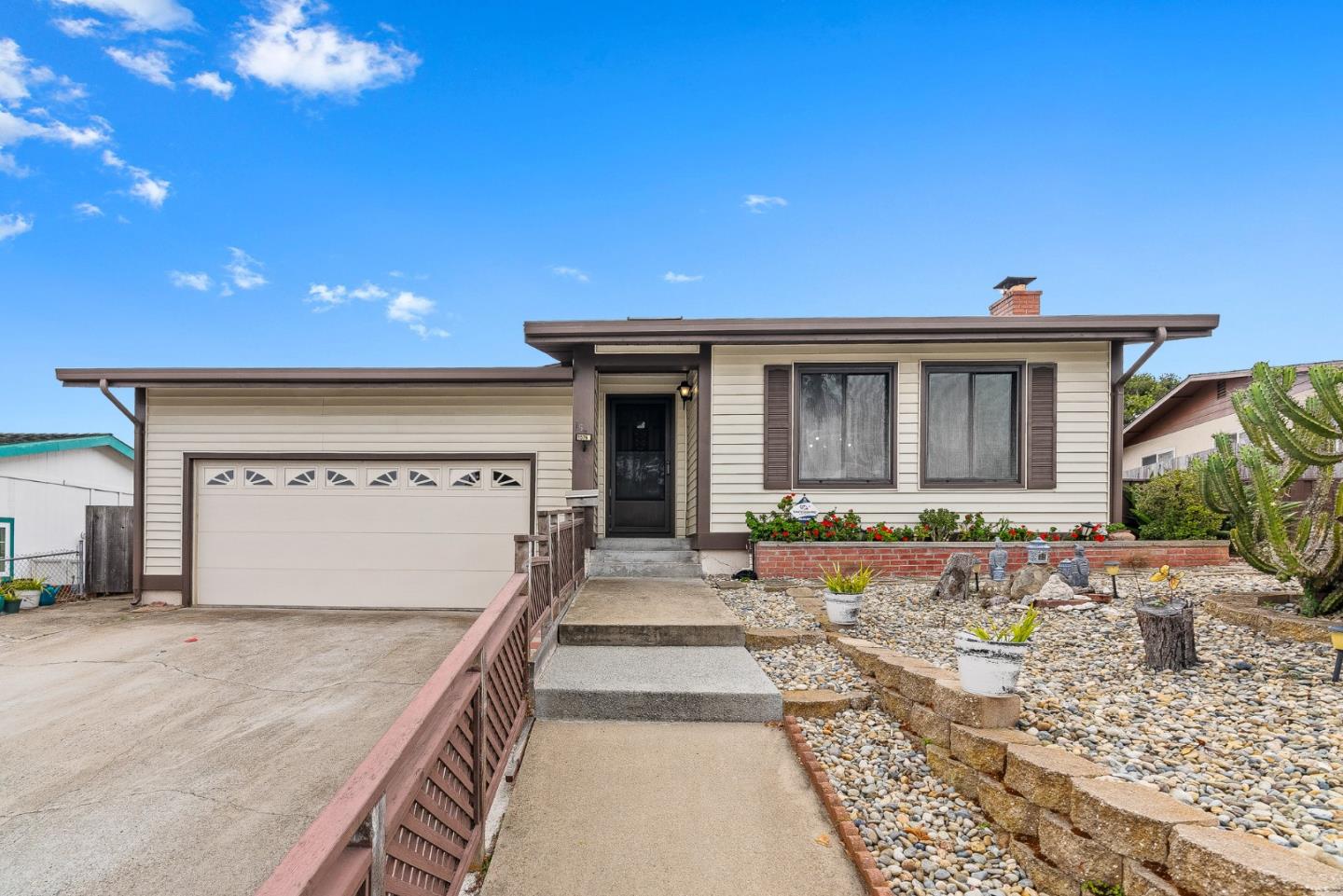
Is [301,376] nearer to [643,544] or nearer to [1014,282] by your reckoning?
[643,544]

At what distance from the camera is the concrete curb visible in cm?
228

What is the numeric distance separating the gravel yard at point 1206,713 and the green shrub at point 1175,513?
3817mm

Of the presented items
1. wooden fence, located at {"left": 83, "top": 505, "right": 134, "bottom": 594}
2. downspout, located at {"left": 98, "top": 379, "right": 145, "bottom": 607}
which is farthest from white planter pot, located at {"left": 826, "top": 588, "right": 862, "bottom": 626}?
wooden fence, located at {"left": 83, "top": 505, "right": 134, "bottom": 594}

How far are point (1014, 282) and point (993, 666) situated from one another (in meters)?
7.72

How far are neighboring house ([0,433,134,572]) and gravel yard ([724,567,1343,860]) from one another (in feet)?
45.3

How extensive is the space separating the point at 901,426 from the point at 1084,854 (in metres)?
6.32

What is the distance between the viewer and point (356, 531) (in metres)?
8.77

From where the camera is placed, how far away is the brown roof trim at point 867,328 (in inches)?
301

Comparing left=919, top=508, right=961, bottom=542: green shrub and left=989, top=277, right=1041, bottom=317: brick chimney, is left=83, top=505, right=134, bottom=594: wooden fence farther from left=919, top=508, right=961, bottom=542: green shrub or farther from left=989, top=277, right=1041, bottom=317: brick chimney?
left=989, top=277, right=1041, bottom=317: brick chimney

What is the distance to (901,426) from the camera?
8039 mm

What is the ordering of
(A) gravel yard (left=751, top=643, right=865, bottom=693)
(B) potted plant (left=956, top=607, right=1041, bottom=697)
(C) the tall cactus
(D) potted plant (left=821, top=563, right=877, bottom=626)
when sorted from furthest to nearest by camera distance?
(D) potted plant (left=821, top=563, right=877, bottom=626) < (C) the tall cactus < (A) gravel yard (left=751, top=643, right=865, bottom=693) < (B) potted plant (left=956, top=607, right=1041, bottom=697)

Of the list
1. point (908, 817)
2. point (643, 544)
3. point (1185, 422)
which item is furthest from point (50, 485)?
point (1185, 422)

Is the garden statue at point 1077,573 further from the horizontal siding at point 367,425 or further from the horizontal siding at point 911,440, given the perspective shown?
the horizontal siding at point 367,425

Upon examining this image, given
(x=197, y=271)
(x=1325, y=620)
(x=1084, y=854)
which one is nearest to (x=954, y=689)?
(x=1084, y=854)
